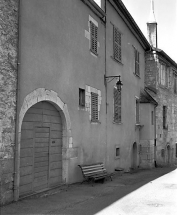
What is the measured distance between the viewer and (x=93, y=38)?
11055 mm

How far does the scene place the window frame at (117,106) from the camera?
12984mm

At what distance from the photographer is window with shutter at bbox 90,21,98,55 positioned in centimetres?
1091

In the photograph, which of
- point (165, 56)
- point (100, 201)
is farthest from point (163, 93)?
point (100, 201)

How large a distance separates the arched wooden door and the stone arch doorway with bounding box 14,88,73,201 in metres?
0.12

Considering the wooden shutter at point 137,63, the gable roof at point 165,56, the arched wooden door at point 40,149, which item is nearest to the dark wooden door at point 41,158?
the arched wooden door at point 40,149

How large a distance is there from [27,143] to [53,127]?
1.30 m

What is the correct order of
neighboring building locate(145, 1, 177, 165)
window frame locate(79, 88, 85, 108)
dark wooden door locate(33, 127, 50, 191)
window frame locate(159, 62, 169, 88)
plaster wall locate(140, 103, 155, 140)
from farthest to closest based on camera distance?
window frame locate(159, 62, 169, 88)
neighboring building locate(145, 1, 177, 165)
plaster wall locate(140, 103, 155, 140)
window frame locate(79, 88, 85, 108)
dark wooden door locate(33, 127, 50, 191)

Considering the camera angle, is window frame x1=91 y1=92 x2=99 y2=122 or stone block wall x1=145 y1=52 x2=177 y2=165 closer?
window frame x1=91 y1=92 x2=99 y2=122

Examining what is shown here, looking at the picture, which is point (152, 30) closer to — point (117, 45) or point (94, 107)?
point (117, 45)

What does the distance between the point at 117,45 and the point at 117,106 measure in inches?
104

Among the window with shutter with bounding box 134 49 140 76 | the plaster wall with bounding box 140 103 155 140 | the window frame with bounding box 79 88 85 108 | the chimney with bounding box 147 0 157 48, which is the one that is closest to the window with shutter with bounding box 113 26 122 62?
the window with shutter with bounding box 134 49 140 76

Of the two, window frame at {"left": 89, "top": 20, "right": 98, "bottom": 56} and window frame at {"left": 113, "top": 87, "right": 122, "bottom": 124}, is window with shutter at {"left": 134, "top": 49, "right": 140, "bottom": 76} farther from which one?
window frame at {"left": 89, "top": 20, "right": 98, "bottom": 56}

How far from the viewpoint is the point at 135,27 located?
51.9ft

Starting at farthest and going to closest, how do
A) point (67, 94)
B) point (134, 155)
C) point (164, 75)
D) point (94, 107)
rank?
1. point (164, 75)
2. point (134, 155)
3. point (94, 107)
4. point (67, 94)
